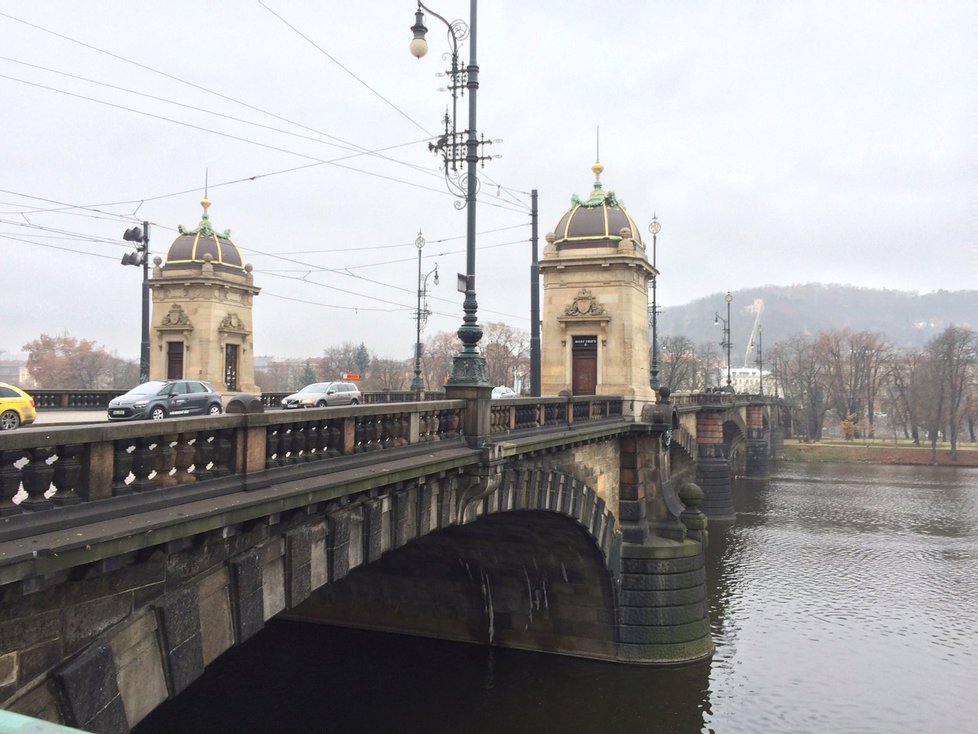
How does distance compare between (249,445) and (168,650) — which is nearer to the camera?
(168,650)

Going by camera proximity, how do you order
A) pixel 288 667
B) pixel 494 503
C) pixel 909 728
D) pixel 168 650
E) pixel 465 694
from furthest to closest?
1. pixel 288 667
2. pixel 465 694
3. pixel 909 728
4. pixel 494 503
5. pixel 168 650

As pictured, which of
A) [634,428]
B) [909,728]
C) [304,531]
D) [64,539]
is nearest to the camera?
[64,539]

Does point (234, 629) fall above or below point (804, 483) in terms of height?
above

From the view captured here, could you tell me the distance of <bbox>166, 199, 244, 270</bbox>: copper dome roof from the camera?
93.9 ft

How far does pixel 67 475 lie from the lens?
16.0 feet

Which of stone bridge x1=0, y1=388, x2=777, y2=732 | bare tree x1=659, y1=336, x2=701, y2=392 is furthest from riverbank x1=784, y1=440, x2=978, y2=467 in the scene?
stone bridge x1=0, y1=388, x2=777, y2=732

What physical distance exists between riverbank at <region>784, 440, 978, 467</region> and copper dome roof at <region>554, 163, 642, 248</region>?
52.8 meters

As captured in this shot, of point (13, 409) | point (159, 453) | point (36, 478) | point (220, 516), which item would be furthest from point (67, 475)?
point (13, 409)

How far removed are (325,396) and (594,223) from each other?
10846 millimetres

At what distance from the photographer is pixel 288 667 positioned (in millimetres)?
18266

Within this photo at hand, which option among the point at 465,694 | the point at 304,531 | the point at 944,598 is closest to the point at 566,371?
the point at 465,694

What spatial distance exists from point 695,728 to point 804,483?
43.8 metres

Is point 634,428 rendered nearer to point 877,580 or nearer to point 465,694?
point 465,694

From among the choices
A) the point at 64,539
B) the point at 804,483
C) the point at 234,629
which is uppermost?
the point at 64,539
